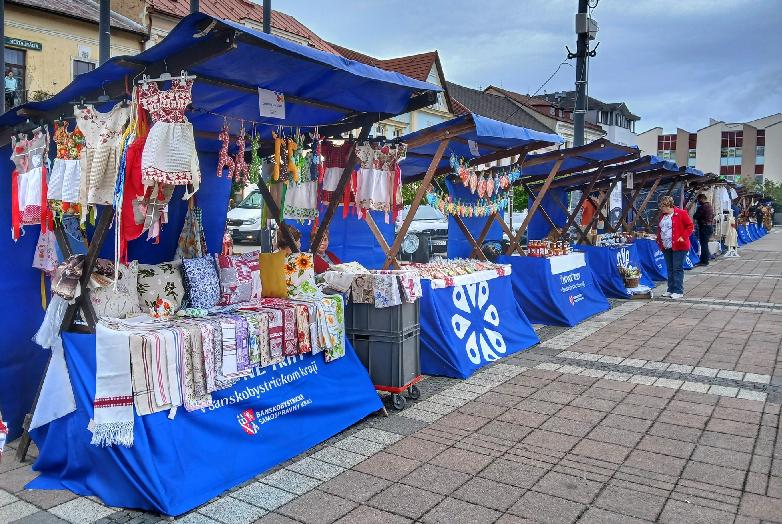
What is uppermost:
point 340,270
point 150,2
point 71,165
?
point 150,2

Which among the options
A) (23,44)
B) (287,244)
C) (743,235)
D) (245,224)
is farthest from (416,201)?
(743,235)

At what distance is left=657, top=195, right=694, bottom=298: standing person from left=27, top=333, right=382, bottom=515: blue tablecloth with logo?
879 cm

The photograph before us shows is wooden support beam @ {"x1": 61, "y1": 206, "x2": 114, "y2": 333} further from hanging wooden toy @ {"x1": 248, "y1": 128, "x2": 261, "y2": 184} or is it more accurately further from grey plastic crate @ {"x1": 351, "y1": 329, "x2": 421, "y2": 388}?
grey plastic crate @ {"x1": 351, "y1": 329, "x2": 421, "y2": 388}

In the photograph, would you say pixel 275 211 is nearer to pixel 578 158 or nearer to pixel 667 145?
pixel 578 158

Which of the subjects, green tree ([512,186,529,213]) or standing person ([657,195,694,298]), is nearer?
standing person ([657,195,694,298])

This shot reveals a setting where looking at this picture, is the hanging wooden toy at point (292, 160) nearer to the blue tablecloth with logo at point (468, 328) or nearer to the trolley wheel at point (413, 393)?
the blue tablecloth with logo at point (468, 328)

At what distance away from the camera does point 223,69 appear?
3.88 meters

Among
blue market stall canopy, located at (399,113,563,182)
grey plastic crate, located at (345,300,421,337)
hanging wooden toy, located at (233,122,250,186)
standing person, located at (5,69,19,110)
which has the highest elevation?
standing person, located at (5,69,19,110)

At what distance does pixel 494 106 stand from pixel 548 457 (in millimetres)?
46771

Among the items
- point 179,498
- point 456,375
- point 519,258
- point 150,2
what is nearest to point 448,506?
point 179,498

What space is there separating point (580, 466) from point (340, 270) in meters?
2.77

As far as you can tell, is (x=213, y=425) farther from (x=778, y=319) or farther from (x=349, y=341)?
(x=778, y=319)

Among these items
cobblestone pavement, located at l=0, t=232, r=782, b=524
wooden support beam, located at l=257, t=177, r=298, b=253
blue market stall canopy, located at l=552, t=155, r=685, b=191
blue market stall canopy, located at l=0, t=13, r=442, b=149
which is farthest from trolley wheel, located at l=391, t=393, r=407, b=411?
blue market stall canopy, located at l=552, t=155, r=685, b=191

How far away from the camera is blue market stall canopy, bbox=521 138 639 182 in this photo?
912 centimetres
